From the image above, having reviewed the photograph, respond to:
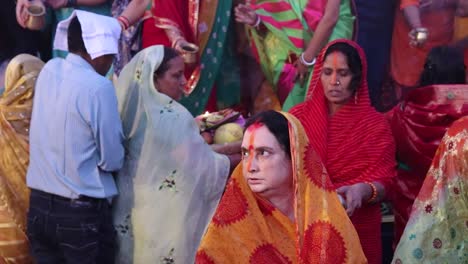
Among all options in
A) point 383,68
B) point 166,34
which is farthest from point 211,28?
point 383,68

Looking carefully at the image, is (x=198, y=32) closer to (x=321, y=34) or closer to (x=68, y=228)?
(x=321, y=34)

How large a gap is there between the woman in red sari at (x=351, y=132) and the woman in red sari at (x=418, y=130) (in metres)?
0.31

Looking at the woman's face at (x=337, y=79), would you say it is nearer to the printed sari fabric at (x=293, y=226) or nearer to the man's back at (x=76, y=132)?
the printed sari fabric at (x=293, y=226)

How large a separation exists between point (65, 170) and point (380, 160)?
1446mm

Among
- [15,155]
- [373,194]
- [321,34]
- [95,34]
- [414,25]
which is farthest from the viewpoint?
[414,25]

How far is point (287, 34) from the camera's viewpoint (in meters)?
5.20

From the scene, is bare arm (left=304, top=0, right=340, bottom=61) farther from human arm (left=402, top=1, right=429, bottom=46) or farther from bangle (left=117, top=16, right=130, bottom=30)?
bangle (left=117, top=16, right=130, bottom=30)

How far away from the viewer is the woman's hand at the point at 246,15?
205 inches

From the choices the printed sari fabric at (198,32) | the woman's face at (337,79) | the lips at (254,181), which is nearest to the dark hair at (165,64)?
the woman's face at (337,79)

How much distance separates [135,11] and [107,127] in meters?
1.69

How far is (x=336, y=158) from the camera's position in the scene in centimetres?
384

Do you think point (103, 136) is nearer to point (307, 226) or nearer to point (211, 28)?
point (307, 226)

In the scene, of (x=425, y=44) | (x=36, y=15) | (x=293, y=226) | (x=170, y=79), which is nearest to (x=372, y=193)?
(x=293, y=226)

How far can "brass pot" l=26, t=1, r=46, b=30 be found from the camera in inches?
207
